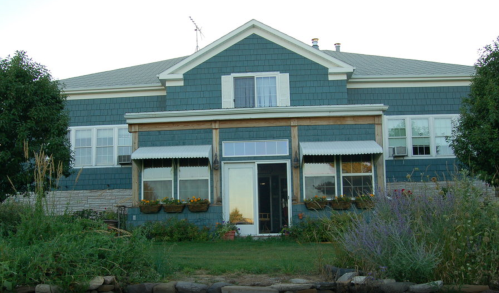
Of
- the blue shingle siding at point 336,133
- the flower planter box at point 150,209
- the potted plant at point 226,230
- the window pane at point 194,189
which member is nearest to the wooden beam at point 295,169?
the blue shingle siding at point 336,133

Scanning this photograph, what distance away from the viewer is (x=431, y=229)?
6266mm

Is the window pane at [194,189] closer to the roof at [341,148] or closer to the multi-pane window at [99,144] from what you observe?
the roof at [341,148]

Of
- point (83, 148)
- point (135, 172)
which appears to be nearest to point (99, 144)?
point (83, 148)

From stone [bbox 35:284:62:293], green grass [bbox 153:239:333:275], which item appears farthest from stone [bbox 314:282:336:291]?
stone [bbox 35:284:62:293]

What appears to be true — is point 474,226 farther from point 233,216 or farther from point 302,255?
point 233,216

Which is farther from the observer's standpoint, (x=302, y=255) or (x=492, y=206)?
(x=302, y=255)

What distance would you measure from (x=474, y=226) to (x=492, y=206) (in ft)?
1.70

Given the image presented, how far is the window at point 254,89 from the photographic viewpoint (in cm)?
1455

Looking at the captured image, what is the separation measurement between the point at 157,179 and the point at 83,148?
15.7ft

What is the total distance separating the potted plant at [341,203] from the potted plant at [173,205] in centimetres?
361

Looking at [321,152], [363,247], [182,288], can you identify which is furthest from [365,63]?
[182,288]

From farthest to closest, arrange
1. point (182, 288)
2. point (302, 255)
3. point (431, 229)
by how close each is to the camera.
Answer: point (302, 255)
point (431, 229)
point (182, 288)

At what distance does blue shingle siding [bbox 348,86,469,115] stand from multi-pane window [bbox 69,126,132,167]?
7.36m

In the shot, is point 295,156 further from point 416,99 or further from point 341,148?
point 416,99
